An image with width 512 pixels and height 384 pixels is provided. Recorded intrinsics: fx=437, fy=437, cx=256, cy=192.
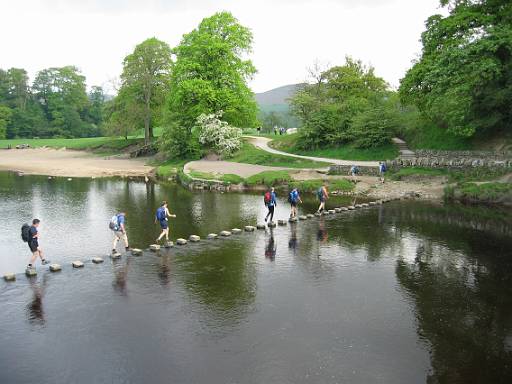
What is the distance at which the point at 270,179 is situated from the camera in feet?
140

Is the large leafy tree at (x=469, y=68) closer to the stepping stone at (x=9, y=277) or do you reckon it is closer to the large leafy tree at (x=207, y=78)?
the large leafy tree at (x=207, y=78)

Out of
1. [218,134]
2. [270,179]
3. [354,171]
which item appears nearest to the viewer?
[270,179]

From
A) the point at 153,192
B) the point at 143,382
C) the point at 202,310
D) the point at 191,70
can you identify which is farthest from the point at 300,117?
the point at 143,382

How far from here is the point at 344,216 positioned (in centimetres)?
2916

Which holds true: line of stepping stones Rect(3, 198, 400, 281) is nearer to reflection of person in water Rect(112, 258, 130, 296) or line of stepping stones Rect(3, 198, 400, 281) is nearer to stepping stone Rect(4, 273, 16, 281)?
stepping stone Rect(4, 273, 16, 281)

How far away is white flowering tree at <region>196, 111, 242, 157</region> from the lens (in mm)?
57844

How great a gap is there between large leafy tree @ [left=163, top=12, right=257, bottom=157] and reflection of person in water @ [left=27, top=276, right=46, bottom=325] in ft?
147

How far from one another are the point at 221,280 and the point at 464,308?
8.42m

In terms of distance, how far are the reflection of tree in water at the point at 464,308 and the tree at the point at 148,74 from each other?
57.7m

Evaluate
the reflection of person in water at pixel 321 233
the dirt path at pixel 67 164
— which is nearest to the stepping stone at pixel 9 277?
the reflection of person in water at pixel 321 233

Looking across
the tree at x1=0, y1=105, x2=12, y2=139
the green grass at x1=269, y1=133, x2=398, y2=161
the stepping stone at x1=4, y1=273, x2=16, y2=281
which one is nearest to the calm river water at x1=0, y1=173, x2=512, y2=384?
the stepping stone at x1=4, y1=273, x2=16, y2=281

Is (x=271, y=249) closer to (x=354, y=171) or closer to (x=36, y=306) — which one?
(x=36, y=306)

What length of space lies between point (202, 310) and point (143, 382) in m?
3.92

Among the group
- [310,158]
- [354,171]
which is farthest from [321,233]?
[310,158]
